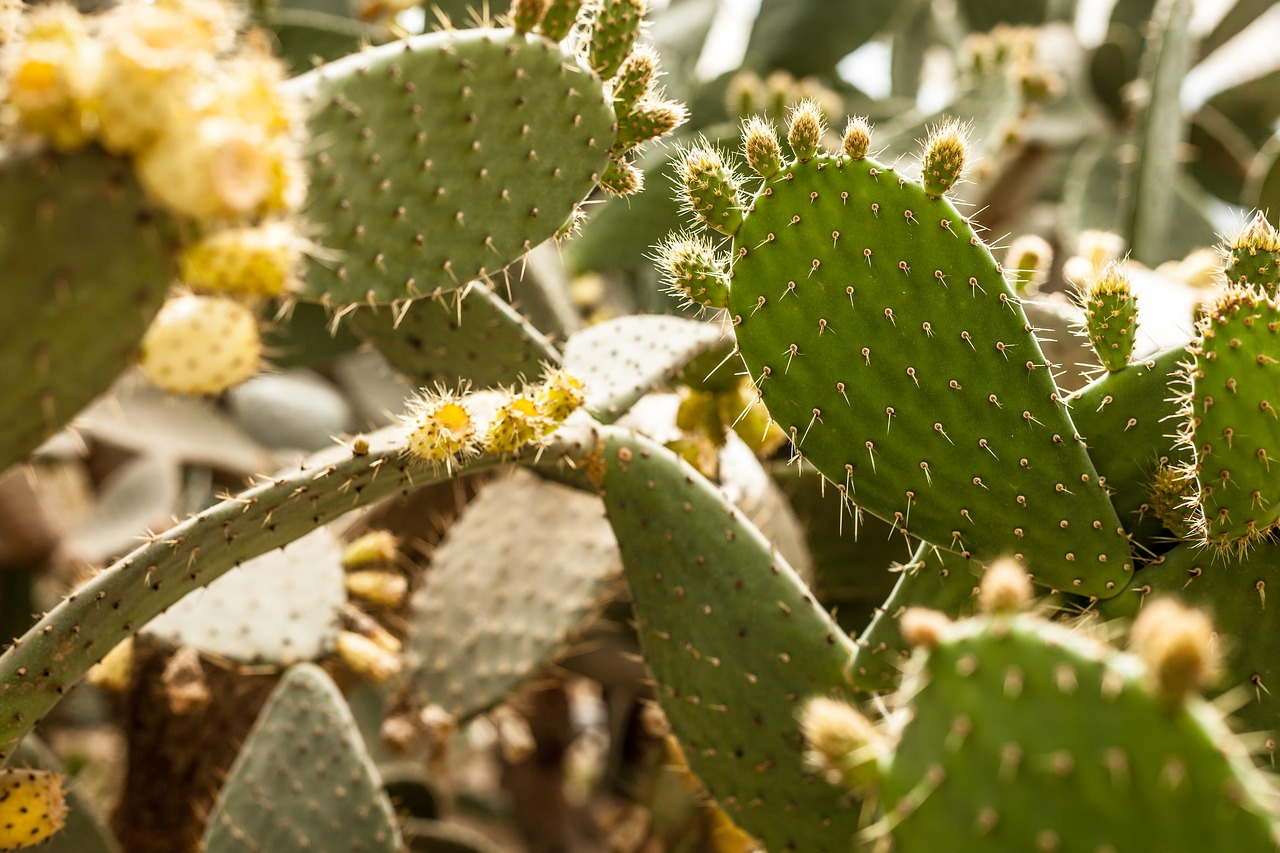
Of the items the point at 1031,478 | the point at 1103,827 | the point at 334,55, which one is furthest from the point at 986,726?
the point at 334,55

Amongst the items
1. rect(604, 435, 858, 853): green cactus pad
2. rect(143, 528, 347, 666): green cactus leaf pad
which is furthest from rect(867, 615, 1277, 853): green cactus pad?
rect(143, 528, 347, 666): green cactus leaf pad

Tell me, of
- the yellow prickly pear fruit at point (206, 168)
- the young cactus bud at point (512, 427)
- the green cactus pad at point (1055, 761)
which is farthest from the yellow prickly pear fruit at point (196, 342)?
the green cactus pad at point (1055, 761)

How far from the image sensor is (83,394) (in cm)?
66

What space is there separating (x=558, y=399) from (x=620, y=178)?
274 mm

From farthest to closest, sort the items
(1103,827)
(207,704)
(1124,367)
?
(207,704)
(1124,367)
(1103,827)

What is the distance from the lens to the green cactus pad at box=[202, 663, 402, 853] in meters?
1.27

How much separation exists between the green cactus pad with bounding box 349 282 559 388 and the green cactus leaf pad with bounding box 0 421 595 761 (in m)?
0.37

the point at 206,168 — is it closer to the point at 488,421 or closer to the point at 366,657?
the point at 488,421

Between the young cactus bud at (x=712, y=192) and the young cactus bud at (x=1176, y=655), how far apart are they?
2.00 feet

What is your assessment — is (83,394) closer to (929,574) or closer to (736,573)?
(736,573)

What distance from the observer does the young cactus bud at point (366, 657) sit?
1.54 m

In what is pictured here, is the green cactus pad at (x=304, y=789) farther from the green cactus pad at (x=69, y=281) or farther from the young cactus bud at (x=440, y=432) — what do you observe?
the green cactus pad at (x=69, y=281)

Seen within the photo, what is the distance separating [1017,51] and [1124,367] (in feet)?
5.35

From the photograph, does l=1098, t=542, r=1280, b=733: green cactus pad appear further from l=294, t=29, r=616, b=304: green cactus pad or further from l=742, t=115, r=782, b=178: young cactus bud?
l=294, t=29, r=616, b=304: green cactus pad
